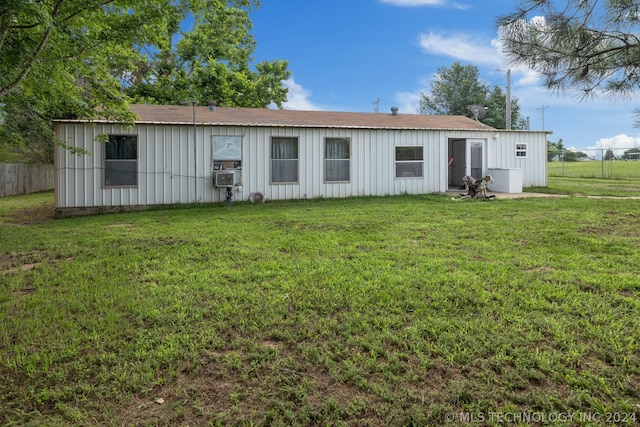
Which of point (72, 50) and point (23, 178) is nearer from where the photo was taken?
point (72, 50)

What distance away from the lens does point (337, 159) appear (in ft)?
38.6

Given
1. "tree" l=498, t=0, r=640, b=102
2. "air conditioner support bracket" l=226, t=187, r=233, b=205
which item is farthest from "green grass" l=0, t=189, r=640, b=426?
"air conditioner support bracket" l=226, t=187, r=233, b=205

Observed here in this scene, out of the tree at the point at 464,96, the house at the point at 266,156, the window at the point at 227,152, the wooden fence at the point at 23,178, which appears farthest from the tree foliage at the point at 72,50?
the tree at the point at 464,96

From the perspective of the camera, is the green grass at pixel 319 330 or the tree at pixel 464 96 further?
the tree at pixel 464 96

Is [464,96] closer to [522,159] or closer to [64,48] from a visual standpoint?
[522,159]

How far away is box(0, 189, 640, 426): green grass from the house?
4.63 m

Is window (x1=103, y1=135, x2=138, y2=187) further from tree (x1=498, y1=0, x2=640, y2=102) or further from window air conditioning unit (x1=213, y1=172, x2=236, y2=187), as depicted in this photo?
tree (x1=498, y1=0, x2=640, y2=102)

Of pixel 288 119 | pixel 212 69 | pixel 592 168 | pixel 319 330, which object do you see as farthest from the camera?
pixel 592 168

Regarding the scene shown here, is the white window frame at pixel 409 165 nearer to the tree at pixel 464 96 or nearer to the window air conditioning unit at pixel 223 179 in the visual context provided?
the window air conditioning unit at pixel 223 179

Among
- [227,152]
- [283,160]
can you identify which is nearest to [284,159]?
[283,160]

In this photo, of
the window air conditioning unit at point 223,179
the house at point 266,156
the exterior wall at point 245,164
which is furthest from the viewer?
the window air conditioning unit at point 223,179

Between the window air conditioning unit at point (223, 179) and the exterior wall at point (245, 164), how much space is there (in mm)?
395

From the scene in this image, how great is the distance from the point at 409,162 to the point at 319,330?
34.5 feet

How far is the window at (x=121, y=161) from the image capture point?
32.0ft
